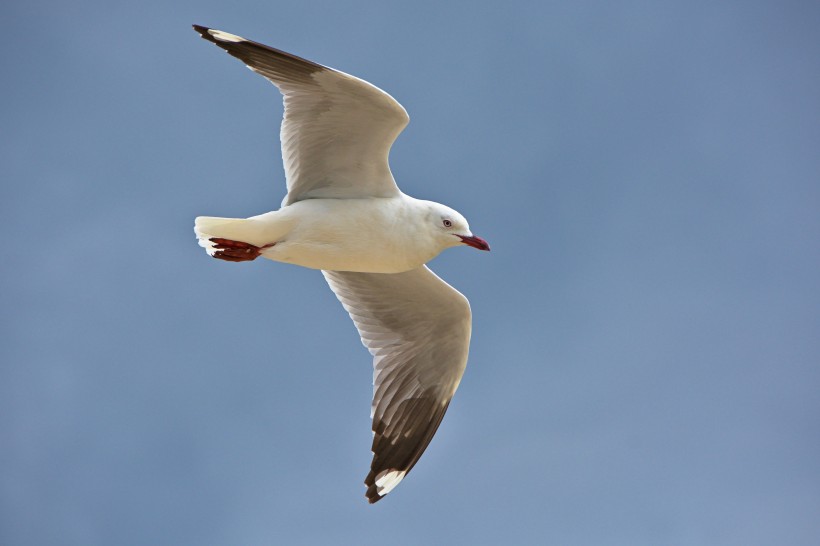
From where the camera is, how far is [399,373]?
8.50m

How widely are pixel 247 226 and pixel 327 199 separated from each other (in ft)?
1.91

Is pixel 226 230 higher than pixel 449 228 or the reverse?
the reverse

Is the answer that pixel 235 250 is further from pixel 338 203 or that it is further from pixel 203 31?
pixel 203 31

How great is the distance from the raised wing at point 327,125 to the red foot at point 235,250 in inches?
17.8

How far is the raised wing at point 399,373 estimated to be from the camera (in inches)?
332

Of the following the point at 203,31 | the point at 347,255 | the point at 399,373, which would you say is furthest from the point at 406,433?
the point at 203,31

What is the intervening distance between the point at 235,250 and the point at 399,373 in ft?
5.92

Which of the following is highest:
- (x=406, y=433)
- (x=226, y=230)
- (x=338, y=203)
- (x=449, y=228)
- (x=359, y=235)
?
(x=449, y=228)

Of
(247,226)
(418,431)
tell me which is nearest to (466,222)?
(247,226)

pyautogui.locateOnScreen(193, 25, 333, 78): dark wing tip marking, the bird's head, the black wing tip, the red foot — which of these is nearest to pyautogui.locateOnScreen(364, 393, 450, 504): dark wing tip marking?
the bird's head

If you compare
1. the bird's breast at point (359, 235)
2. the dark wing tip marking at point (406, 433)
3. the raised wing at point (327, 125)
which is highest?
the raised wing at point (327, 125)

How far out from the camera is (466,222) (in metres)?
7.36

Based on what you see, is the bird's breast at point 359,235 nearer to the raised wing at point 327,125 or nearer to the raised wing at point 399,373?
the raised wing at point 327,125

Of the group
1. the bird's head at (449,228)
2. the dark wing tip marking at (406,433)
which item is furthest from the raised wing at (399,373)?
the bird's head at (449,228)
